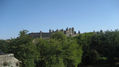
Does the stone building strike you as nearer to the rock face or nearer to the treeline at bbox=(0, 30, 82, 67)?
the rock face

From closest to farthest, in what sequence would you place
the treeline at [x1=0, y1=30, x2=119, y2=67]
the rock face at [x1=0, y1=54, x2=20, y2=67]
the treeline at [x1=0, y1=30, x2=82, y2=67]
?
the rock face at [x1=0, y1=54, x2=20, y2=67] < the treeline at [x1=0, y1=30, x2=82, y2=67] < the treeline at [x1=0, y1=30, x2=119, y2=67]

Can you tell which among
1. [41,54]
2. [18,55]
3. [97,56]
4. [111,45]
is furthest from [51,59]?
[111,45]

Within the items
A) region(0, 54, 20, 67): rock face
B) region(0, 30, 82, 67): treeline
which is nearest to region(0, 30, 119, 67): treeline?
region(0, 30, 82, 67): treeline

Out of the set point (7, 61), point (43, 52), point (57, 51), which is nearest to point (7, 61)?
point (7, 61)

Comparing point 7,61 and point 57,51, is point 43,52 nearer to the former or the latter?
point 57,51

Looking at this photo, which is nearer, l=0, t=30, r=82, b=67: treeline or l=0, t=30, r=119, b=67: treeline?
l=0, t=30, r=82, b=67: treeline

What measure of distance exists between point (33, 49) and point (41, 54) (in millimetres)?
2520

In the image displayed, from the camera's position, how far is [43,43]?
24562 millimetres

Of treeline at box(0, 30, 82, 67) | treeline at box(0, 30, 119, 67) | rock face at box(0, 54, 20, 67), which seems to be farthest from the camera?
treeline at box(0, 30, 119, 67)

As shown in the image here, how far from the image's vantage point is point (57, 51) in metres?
23.8

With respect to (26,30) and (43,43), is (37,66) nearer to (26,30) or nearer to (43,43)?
(43,43)

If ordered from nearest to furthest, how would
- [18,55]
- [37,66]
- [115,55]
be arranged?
[18,55], [37,66], [115,55]

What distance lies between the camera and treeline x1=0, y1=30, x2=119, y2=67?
71.2 feet

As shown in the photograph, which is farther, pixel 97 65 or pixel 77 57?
pixel 97 65
